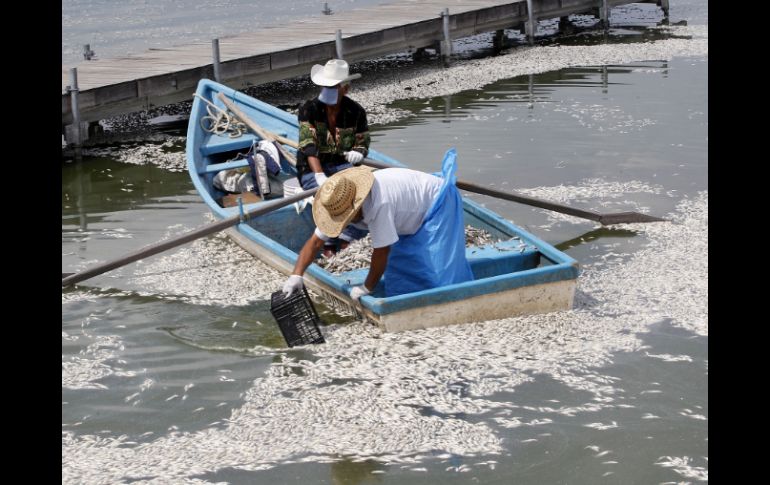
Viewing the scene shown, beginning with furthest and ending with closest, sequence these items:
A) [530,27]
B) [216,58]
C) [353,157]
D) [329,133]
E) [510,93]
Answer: [530,27] → [510,93] → [216,58] → [329,133] → [353,157]

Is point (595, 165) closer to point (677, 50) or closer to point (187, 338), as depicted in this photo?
point (187, 338)

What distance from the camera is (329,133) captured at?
9.20 m

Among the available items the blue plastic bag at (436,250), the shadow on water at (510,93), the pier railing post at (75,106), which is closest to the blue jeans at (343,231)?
the blue plastic bag at (436,250)

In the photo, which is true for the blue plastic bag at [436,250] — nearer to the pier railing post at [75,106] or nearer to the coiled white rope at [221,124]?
the coiled white rope at [221,124]

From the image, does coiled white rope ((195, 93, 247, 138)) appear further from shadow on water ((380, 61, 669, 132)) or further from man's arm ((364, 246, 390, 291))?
man's arm ((364, 246, 390, 291))

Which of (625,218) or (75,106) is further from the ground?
(75,106)

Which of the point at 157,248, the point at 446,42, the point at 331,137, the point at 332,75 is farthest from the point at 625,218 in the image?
the point at 446,42

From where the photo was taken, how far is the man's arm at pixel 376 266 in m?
7.42

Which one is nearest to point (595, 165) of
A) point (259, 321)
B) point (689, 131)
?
point (689, 131)

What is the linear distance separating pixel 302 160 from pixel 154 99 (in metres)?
5.99

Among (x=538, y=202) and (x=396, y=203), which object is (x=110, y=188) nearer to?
(x=538, y=202)

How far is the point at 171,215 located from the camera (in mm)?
11414

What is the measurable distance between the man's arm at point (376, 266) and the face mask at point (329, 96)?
1.94 metres

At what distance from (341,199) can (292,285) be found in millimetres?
759
